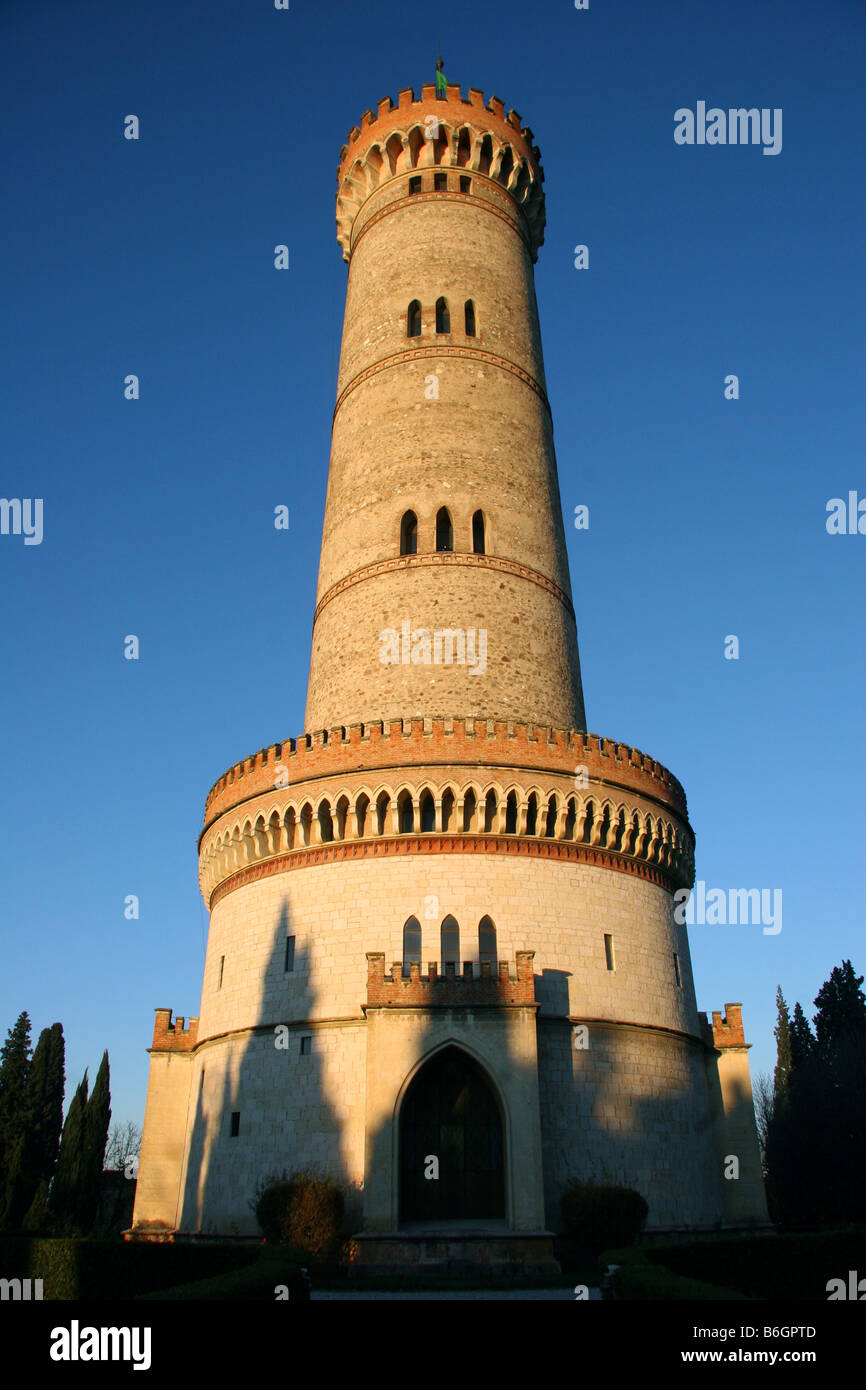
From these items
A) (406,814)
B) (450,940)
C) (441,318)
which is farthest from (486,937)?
(441,318)

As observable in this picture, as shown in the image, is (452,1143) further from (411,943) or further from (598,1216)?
(411,943)

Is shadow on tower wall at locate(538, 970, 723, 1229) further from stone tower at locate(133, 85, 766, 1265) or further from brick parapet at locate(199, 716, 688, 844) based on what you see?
brick parapet at locate(199, 716, 688, 844)

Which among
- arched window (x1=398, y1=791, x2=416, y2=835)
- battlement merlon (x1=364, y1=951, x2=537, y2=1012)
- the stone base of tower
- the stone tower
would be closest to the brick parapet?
the stone tower

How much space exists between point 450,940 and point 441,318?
53.5 ft

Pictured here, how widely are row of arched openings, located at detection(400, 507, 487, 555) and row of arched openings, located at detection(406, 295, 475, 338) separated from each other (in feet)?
18.0

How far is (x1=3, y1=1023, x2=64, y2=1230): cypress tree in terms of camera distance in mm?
35719

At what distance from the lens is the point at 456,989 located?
57.5 feet

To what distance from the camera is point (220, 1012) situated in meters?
21.2

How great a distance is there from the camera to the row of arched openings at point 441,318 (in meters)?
26.8

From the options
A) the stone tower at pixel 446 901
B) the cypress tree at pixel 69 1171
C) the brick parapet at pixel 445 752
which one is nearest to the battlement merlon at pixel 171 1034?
the stone tower at pixel 446 901

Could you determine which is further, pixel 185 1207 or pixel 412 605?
pixel 412 605
